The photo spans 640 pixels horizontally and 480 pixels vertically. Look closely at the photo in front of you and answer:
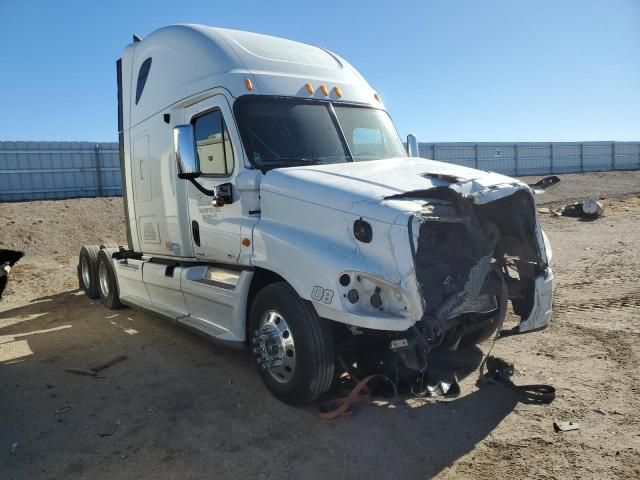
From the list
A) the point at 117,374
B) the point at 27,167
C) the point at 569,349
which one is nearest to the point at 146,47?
the point at 117,374

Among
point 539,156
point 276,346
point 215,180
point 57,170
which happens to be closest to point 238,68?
point 215,180

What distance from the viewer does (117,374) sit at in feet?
17.4

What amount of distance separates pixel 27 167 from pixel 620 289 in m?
15.8

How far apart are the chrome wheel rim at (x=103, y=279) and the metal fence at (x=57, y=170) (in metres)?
8.65

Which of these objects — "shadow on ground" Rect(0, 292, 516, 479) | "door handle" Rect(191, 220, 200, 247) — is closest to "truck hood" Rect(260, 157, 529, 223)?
"door handle" Rect(191, 220, 200, 247)

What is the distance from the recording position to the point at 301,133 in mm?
4934

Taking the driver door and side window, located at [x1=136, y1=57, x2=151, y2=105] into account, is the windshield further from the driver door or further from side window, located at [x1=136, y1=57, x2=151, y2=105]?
side window, located at [x1=136, y1=57, x2=151, y2=105]

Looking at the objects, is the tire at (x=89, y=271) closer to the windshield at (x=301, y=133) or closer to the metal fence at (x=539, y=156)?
the windshield at (x=301, y=133)

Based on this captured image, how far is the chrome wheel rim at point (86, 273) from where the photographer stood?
9.04m

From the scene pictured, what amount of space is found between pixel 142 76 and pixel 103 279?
3636 millimetres

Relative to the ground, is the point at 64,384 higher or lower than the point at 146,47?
lower

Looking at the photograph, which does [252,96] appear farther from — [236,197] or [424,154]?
[424,154]

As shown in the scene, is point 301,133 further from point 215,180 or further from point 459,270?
point 459,270

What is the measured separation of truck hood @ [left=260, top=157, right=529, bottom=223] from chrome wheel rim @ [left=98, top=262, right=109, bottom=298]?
198 inches
